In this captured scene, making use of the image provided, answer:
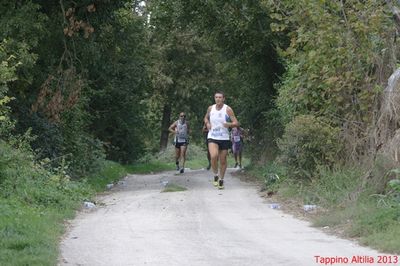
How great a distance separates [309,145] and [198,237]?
4.23 metres

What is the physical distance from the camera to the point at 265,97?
20625 mm

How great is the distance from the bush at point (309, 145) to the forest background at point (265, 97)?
2cm

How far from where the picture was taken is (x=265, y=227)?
28.8ft

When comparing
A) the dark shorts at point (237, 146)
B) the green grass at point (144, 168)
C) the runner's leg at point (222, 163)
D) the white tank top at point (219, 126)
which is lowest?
the green grass at point (144, 168)

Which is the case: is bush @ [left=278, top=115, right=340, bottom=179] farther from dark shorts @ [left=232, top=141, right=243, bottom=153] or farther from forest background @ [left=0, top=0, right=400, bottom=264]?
dark shorts @ [left=232, top=141, right=243, bottom=153]

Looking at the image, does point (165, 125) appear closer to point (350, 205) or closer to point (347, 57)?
point (347, 57)

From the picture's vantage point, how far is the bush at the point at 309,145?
37.5ft

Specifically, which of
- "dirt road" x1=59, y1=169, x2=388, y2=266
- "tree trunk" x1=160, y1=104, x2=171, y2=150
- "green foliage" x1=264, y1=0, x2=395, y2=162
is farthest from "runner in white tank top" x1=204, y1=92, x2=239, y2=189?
"tree trunk" x1=160, y1=104, x2=171, y2=150

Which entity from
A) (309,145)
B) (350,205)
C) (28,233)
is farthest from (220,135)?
(28,233)

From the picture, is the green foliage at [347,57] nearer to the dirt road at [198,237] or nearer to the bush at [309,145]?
the bush at [309,145]

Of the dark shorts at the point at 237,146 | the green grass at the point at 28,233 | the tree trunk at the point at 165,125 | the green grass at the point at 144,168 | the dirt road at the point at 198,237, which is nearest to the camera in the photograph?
the green grass at the point at 28,233

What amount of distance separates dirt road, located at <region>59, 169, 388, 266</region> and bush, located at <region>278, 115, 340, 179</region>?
3.69ft

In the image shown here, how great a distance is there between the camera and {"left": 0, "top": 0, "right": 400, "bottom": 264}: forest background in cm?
994

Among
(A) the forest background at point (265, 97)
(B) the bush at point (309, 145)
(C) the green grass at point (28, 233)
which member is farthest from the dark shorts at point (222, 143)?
(C) the green grass at point (28, 233)
